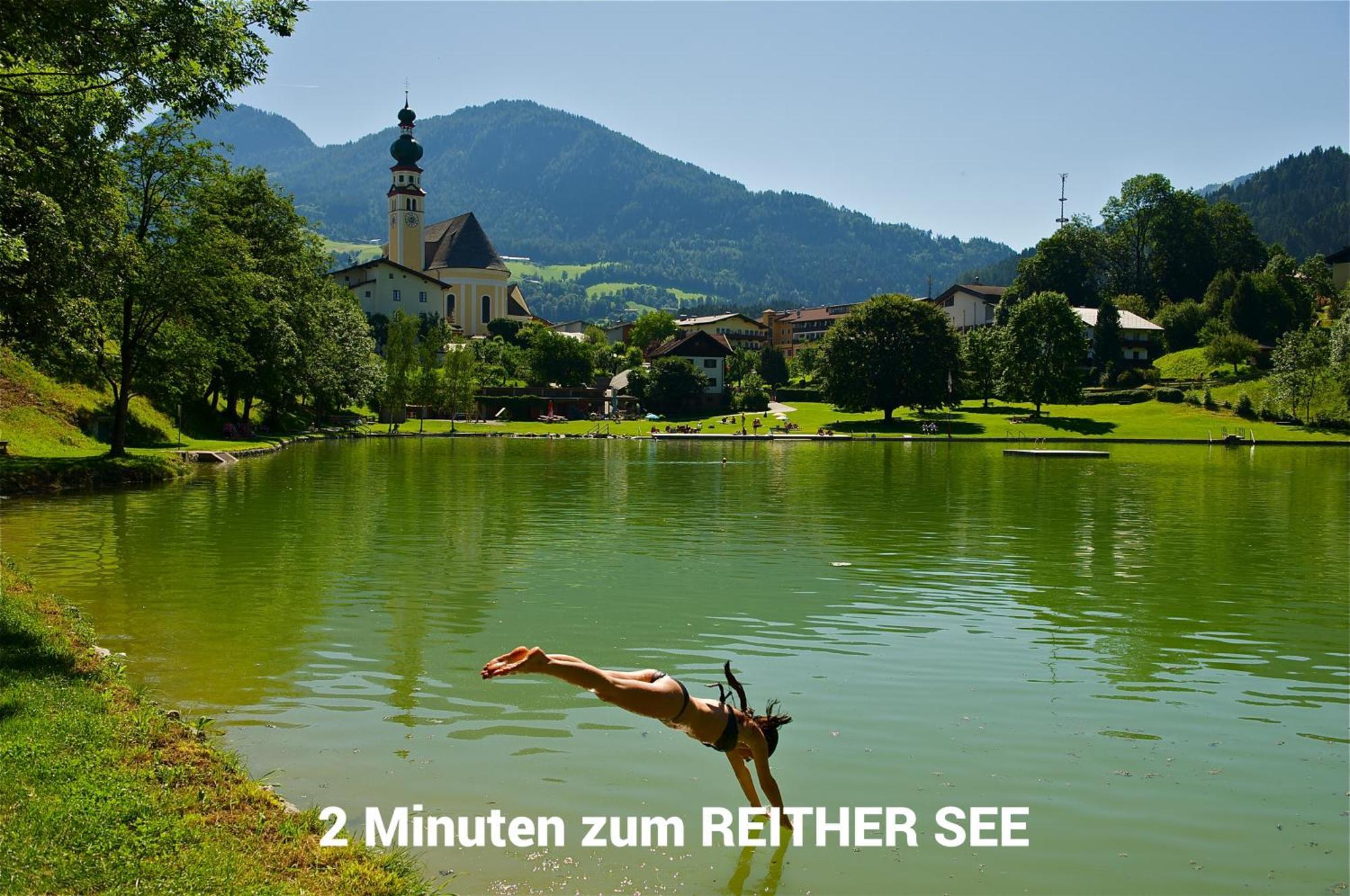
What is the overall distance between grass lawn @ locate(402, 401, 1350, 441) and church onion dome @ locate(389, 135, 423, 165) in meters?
73.5

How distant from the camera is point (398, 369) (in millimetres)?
96062

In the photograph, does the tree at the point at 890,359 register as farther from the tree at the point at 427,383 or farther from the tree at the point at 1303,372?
the tree at the point at 427,383

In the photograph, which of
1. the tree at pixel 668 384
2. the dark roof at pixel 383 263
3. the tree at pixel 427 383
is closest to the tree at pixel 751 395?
the tree at pixel 668 384

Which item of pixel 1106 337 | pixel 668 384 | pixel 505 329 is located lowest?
pixel 668 384

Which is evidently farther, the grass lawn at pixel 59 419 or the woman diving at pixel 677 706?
the grass lawn at pixel 59 419

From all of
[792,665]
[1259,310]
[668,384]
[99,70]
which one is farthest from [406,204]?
[792,665]

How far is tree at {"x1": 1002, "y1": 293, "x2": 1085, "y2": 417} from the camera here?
10044cm

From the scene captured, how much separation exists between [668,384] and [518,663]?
111m

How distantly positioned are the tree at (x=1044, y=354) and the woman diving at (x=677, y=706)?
96.9m

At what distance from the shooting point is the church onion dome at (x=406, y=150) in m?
163

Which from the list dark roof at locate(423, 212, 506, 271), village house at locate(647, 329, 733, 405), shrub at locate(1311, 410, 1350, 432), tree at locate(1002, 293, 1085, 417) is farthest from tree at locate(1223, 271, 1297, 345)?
dark roof at locate(423, 212, 506, 271)

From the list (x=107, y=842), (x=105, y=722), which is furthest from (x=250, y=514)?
(x=107, y=842)

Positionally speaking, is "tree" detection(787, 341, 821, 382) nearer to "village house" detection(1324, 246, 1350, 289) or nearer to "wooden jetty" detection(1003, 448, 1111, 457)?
"village house" detection(1324, 246, 1350, 289)

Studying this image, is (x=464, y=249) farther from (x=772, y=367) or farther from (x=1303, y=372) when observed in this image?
(x=1303, y=372)
